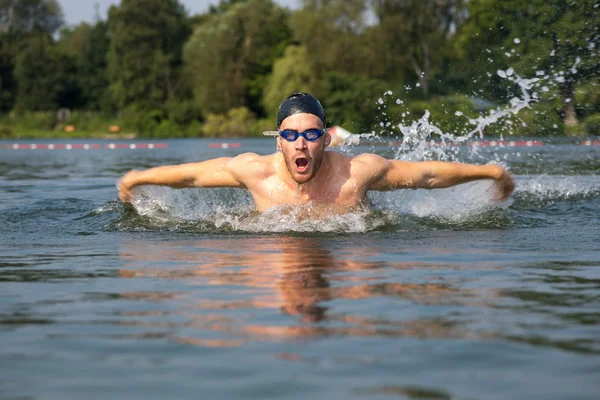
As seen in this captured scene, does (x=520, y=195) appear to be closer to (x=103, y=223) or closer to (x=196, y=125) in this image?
(x=103, y=223)

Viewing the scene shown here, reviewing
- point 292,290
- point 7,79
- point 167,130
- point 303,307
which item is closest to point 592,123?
Result: point 292,290

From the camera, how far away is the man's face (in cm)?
866

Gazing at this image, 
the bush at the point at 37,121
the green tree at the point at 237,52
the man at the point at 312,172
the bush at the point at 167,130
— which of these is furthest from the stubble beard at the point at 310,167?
the bush at the point at 37,121

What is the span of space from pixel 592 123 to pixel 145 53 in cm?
5528

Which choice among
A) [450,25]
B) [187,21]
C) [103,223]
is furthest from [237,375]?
[187,21]

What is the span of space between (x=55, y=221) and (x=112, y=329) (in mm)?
6248

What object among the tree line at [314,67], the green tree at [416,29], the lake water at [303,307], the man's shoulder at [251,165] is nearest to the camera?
the lake water at [303,307]

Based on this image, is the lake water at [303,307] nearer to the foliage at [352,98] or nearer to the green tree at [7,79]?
the foliage at [352,98]

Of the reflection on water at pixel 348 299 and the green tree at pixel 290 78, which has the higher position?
the green tree at pixel 290 78

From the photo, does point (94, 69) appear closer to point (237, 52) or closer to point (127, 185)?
point (237, 52)

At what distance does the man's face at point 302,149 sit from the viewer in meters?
8.66

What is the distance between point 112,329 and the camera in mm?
4543

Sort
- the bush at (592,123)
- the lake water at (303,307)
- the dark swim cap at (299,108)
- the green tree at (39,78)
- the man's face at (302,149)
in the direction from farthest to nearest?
the green tree at (39,78) → the bush at (592,123) → the dark swim cap at (299,108) → the man's face at (302,149) → the lake water at (303,307)

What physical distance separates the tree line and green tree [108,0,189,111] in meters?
0.11
